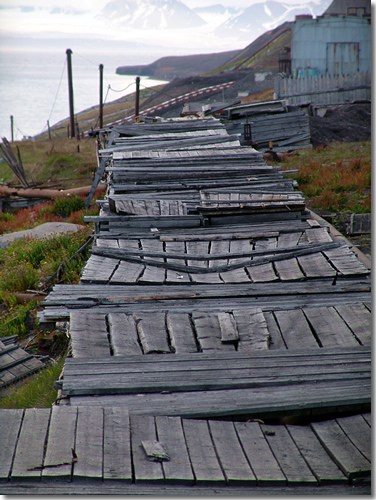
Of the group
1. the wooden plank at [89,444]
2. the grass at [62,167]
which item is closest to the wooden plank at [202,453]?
the wooden plank at [89,444]

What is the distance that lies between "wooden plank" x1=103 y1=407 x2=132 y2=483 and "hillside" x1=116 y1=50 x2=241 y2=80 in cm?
11632

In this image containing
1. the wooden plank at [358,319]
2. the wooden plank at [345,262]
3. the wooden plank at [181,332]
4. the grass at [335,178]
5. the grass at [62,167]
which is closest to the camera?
the wooden plank at [181,332]

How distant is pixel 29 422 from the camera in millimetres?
3254

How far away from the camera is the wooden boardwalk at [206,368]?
9.57ft

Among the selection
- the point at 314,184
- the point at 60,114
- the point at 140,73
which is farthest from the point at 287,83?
the point at 140,73

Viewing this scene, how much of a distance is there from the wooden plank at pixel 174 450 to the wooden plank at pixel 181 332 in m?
0.81

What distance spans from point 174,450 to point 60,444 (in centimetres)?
73

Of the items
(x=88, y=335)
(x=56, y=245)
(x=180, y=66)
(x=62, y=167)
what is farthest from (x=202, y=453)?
(x=180, y=66)

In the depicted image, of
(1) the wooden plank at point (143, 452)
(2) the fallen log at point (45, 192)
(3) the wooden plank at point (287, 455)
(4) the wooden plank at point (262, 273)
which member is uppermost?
(2) the fallen log at point (45, 192)

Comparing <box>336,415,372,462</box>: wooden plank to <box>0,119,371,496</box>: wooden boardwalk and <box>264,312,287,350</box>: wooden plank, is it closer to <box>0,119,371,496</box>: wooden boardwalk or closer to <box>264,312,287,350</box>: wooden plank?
<box>0,119,371,496</box>: wooden boardwalk

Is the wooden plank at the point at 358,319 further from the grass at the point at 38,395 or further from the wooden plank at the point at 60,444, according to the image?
the grass at the point at 38,395

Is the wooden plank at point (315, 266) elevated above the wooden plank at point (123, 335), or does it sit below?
above

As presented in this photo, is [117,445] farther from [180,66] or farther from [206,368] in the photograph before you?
[180,66]

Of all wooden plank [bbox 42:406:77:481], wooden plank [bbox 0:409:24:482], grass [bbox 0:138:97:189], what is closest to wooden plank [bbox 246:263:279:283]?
wooden plank [bbox 42:406:77:481]
